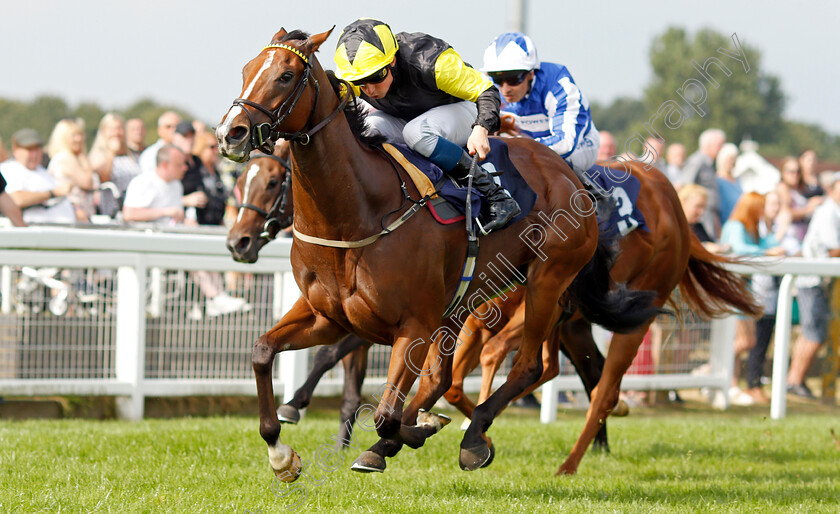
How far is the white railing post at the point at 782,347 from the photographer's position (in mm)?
7973

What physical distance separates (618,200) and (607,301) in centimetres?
67

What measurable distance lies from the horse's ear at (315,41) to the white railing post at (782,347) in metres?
5.49

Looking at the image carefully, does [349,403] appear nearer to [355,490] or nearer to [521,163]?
[355,490]

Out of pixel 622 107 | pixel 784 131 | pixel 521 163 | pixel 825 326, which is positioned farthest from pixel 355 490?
pixel 622 107

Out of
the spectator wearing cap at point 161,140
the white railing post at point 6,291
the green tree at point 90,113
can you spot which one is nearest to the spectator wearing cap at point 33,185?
the spectator wearing cap at point 161,140

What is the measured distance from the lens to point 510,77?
5238 mm

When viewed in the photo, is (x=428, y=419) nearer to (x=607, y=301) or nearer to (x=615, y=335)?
(x=607, y=301)

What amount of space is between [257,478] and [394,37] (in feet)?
6.80

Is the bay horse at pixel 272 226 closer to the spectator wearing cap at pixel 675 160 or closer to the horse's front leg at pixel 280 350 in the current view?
the horse's front leg at pixel 280 350

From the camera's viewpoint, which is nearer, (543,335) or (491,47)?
(543,335)

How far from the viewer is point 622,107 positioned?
115 metres

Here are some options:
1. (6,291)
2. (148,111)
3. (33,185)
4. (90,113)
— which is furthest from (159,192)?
(148,111)

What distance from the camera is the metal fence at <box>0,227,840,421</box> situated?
619 centimetres

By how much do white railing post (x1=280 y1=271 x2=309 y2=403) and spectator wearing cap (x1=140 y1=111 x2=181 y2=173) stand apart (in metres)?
2.22
